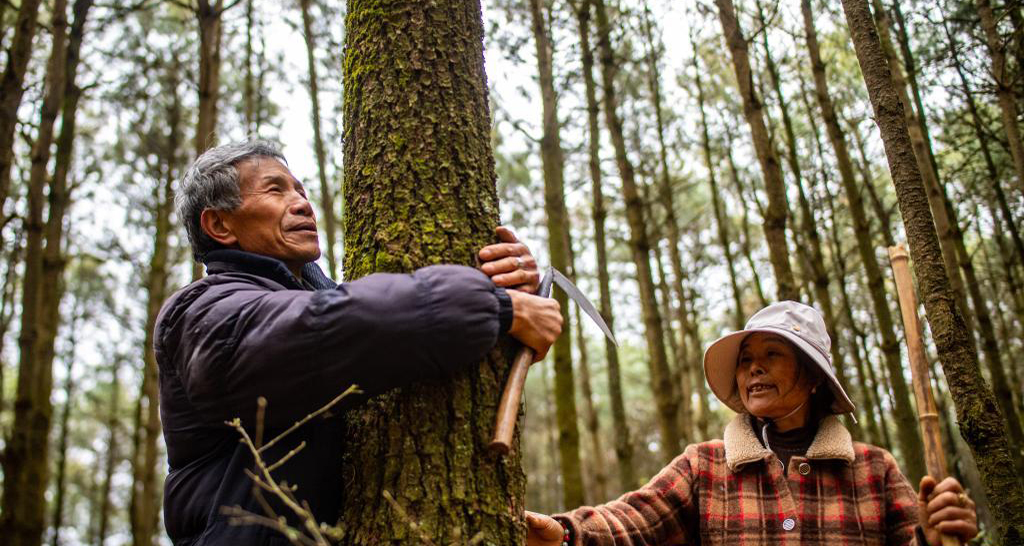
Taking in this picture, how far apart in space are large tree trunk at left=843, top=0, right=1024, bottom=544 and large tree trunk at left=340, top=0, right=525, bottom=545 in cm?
189

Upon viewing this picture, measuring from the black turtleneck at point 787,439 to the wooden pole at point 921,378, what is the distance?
53 cm

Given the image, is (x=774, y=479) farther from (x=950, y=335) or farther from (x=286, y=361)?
(x=286, y=361)

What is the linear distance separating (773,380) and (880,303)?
12.2ft

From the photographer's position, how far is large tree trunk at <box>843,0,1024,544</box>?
2.73m

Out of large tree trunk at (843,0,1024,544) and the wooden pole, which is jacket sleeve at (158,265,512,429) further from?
large tree trunk at (843,0,1024,544)

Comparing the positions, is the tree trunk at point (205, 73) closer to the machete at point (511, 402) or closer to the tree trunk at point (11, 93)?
the tree trunk at point (11, 93)

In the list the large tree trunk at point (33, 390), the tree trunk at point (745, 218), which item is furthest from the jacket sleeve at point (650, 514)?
the tree trunk at point (745, 218)

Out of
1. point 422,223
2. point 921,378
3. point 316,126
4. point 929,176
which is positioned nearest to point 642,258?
point 929,176

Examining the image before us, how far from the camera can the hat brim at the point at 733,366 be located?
2680 mm

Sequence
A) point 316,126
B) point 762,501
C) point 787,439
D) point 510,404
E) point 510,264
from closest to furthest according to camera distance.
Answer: point 510,404, point 510,264, point 762,501, point 787,439, point 316,126

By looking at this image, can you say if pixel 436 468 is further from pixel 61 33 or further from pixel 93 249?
pixel 93 249

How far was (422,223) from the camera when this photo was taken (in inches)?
75.4

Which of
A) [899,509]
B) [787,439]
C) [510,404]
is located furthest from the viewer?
[787,439]

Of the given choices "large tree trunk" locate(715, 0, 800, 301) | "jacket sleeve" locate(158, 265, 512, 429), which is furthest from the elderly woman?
"large tree trunk" locate(715, 0, 800, 301)
